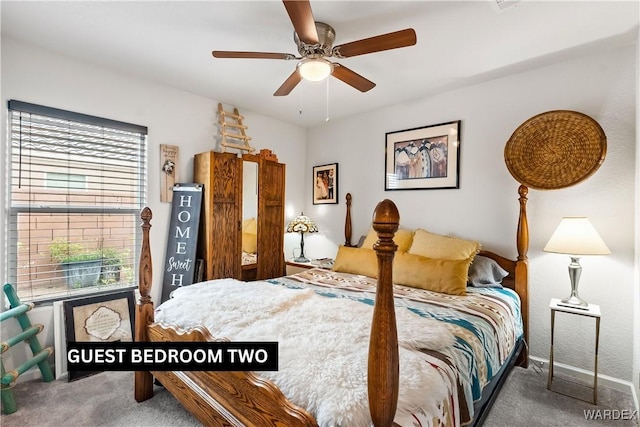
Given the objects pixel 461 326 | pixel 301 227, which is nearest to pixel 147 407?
pixel 461 326

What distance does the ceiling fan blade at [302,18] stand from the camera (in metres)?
1.38

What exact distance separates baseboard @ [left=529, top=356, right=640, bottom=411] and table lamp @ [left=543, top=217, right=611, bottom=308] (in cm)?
60

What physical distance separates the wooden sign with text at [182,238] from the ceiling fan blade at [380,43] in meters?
1.91

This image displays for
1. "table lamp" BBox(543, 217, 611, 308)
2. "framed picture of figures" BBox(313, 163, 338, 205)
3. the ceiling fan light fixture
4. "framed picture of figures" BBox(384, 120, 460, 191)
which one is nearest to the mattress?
"table lamp" BBox(543, 217, 611, 308)

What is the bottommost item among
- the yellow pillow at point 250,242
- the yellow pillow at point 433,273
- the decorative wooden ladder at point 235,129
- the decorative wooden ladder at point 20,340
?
the decorative wooden ladder at point 20,340

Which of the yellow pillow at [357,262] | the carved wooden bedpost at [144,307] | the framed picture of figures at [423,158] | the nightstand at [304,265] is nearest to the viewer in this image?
the carved wooden bedpost at [144,307]

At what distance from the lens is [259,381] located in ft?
3.77

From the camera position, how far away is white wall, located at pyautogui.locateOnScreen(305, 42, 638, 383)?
7.33ft

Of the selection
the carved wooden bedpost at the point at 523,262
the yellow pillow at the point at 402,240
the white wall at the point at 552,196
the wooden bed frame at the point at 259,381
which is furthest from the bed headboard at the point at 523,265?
the wooden bed frame at the point at 259,381

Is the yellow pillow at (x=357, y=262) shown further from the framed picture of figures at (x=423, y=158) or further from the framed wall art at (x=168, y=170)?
the framed wall art at (x=168, y=170)

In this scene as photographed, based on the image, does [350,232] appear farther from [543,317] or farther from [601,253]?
[601,253]

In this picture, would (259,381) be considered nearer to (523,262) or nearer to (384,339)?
(384,339)

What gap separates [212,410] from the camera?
141 centimetres

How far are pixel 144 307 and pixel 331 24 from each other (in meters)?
2.18
